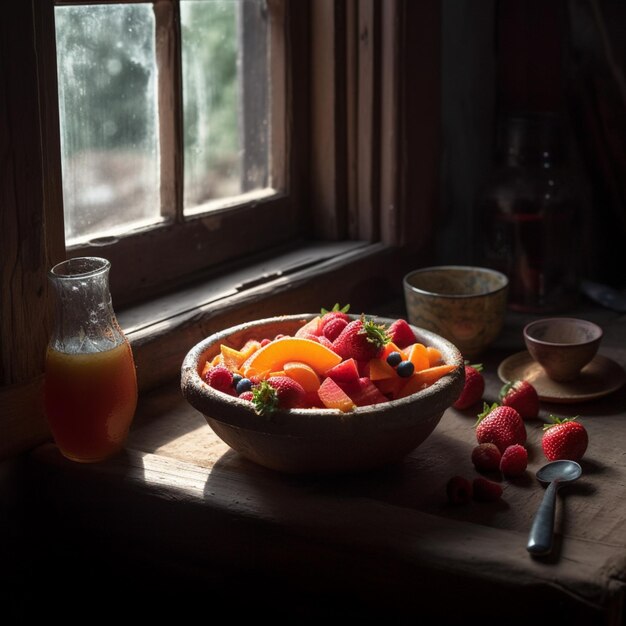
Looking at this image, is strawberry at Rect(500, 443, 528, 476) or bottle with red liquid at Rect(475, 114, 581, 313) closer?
strawberry at Rect(500, 443, 528, 476)

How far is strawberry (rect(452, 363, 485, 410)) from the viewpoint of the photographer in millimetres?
1352

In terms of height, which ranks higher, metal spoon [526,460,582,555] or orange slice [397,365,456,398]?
orange slice [397,365,456,398]

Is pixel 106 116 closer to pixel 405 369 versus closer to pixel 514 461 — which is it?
pixel 405 369

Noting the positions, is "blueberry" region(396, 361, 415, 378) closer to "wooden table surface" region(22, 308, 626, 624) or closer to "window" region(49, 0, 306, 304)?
"wooden table surface" region(22, 308, 626, 624)

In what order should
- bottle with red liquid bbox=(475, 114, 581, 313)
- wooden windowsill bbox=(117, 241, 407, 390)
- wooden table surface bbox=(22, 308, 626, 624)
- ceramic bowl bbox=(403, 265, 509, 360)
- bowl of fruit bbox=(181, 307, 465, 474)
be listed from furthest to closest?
bottle with red liquid bbox=(475, 114, 581, 313), ceramic bowl bbox=(403, 265, 509, 360), wooden windowsill bbox=(117, 241, 407, 390), bowl of fruit bbox=(181, 307, 465, 474), wooden table surface bbox=(22, 308, 626, 624)

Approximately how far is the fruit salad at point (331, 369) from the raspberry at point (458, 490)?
116mm

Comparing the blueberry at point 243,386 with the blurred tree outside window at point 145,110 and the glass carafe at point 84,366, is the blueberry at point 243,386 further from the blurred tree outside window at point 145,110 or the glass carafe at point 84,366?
the blurred tree outside window at point 145,110

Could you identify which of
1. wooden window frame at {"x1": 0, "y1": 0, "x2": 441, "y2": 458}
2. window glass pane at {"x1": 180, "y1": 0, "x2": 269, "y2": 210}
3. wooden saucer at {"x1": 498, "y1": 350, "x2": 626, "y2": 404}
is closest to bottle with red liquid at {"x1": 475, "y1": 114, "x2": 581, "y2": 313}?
wooden window frame at {"x1": 0, "y1": 0, "x2": 441, "y2": 458}

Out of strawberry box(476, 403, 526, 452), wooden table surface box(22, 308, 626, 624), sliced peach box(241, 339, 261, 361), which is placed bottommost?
wooden table surface box(22, 308, 626, 624)

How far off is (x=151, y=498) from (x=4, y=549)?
216mm

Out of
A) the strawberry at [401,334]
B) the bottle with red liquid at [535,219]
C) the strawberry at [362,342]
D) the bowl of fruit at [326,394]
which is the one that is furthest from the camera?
the bottle with red liquid at [535,219]

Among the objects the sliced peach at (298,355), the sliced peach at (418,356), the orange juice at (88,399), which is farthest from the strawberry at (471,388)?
the orange juice at (88,399)

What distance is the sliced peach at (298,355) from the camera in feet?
3.84

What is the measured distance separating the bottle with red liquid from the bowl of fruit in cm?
59
